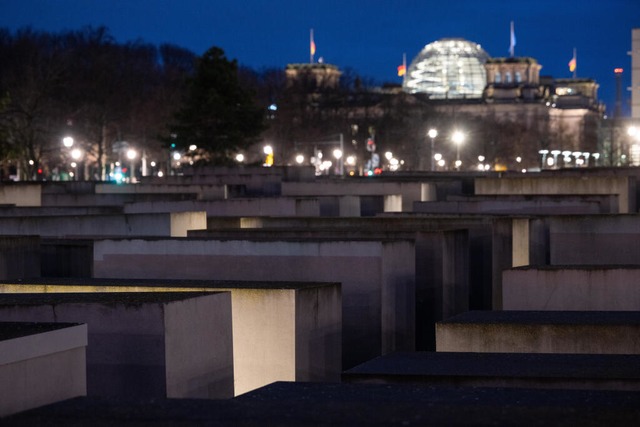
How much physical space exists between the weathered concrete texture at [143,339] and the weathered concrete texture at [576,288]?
18.5ft

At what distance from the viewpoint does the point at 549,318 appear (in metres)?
13.9

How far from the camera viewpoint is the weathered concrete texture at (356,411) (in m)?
7.05

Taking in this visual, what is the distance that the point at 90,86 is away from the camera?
3684 inches

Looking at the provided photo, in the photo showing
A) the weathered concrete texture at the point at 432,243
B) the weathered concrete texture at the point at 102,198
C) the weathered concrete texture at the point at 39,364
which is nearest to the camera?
the weathered concrete texture at the point at 39,364

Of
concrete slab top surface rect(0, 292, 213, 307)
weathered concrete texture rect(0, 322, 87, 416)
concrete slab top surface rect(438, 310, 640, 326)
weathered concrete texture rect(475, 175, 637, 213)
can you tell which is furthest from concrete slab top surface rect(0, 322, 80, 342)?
weathered concrete texture rect(475, 175, 637, 213)

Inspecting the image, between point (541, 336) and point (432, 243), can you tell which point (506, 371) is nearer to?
point (541, 336)

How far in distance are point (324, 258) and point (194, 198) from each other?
1568cm

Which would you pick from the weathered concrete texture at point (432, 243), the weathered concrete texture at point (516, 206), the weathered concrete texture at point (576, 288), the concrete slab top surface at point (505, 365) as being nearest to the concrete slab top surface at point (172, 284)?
the concrete slab top surface at point (505, 365)

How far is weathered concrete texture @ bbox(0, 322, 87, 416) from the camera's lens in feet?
27.5

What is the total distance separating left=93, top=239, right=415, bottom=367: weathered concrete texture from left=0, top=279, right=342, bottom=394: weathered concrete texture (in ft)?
7.81

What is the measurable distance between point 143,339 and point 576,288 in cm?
683

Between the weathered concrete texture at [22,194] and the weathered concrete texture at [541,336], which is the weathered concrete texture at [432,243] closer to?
the weathered concrete texture at [541,336]

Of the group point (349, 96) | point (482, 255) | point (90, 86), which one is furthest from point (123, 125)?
point (482, 255)

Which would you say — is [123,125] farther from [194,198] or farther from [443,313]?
[443,313]
